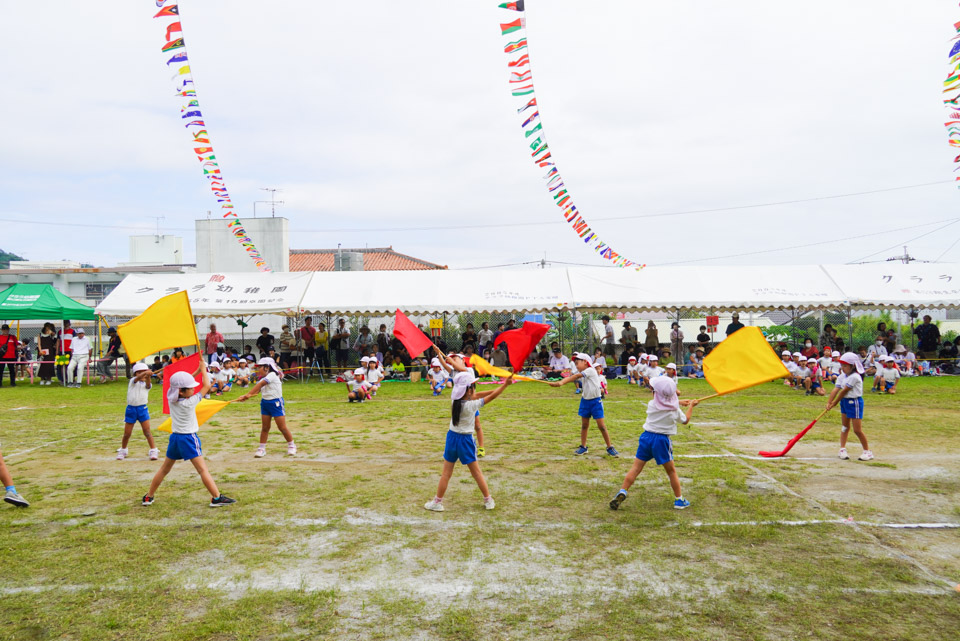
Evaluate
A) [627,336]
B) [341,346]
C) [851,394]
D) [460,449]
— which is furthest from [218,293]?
[851,394]

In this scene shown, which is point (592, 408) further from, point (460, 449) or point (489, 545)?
point (489, 545)

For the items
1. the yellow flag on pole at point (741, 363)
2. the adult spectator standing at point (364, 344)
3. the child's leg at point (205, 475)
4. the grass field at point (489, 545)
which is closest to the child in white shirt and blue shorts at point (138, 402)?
the grass field at point (489, 545)

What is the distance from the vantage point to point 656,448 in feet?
24.4

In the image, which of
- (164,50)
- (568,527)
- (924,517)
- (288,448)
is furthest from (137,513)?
(164,50)

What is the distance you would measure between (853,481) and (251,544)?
721cm

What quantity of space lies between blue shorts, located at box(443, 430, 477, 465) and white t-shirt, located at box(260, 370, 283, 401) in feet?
13.0

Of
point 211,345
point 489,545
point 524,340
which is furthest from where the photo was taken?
point 211,345

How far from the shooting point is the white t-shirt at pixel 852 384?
965cm

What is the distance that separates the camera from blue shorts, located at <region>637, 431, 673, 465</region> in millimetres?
7414

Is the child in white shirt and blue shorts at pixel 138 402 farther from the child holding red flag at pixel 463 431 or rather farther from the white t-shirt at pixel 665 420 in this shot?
the white t-shirt at pixel 665 420

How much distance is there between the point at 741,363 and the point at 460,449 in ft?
11.5

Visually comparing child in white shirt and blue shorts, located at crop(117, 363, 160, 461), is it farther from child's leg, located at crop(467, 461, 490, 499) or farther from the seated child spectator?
the seated child spectator

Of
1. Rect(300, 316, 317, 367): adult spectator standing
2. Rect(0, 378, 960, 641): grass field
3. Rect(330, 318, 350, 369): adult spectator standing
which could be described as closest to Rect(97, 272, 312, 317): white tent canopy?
Rect(300, 316, 317, 367): adult spectator standing

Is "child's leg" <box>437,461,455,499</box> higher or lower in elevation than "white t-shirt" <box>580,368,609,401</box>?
lower
